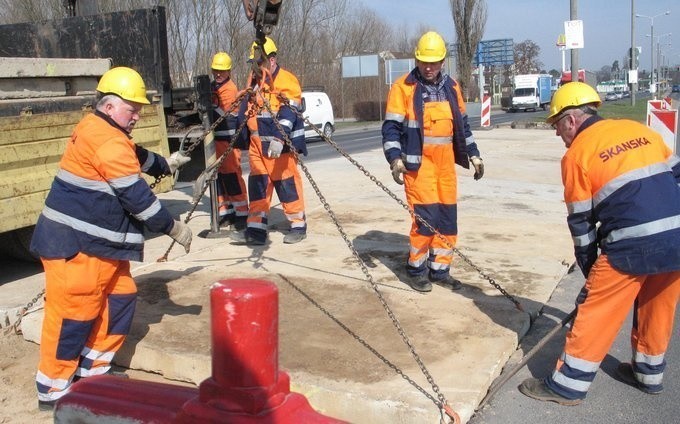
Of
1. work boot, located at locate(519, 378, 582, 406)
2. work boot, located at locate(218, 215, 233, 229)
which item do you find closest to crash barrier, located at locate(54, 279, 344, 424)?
work boot, located at locate(519, 378, 582, 406)

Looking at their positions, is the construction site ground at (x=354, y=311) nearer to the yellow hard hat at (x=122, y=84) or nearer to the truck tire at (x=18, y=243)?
the truck tire at (x=18, y=243)

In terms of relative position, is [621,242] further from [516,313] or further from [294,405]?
[294,405]

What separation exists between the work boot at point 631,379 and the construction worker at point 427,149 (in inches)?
56.6

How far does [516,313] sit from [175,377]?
7.29 feet

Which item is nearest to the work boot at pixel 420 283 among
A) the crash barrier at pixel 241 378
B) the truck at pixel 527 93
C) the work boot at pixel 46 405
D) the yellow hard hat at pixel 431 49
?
the yellow hard hat at pixel 431 49

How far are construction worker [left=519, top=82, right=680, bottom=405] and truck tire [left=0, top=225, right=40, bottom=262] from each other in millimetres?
4323

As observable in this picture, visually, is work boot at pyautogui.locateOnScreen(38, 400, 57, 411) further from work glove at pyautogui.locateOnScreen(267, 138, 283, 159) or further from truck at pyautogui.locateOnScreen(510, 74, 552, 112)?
truck at pyautogui.locateOnScreen(510, 74, 552, 112)

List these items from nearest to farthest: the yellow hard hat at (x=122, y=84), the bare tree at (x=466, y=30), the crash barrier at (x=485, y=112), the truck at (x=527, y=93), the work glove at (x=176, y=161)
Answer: the yellow hard hat at (x=122, y=84) < the work glove at (x=176, y=161) < the crash barrier at (x=485, y=112) < the bare tree at (x=466, y=30) < the truck at (x=527, y=93)

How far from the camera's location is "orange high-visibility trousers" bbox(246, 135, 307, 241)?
6.48 meters

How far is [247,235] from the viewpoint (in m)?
6.54

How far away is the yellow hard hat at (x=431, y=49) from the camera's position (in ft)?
16.0

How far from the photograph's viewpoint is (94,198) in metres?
3.46

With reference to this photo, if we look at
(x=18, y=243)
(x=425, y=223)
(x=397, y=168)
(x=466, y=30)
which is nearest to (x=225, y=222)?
(x=18, y=243)

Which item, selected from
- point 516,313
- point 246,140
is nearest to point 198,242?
point 246,140
